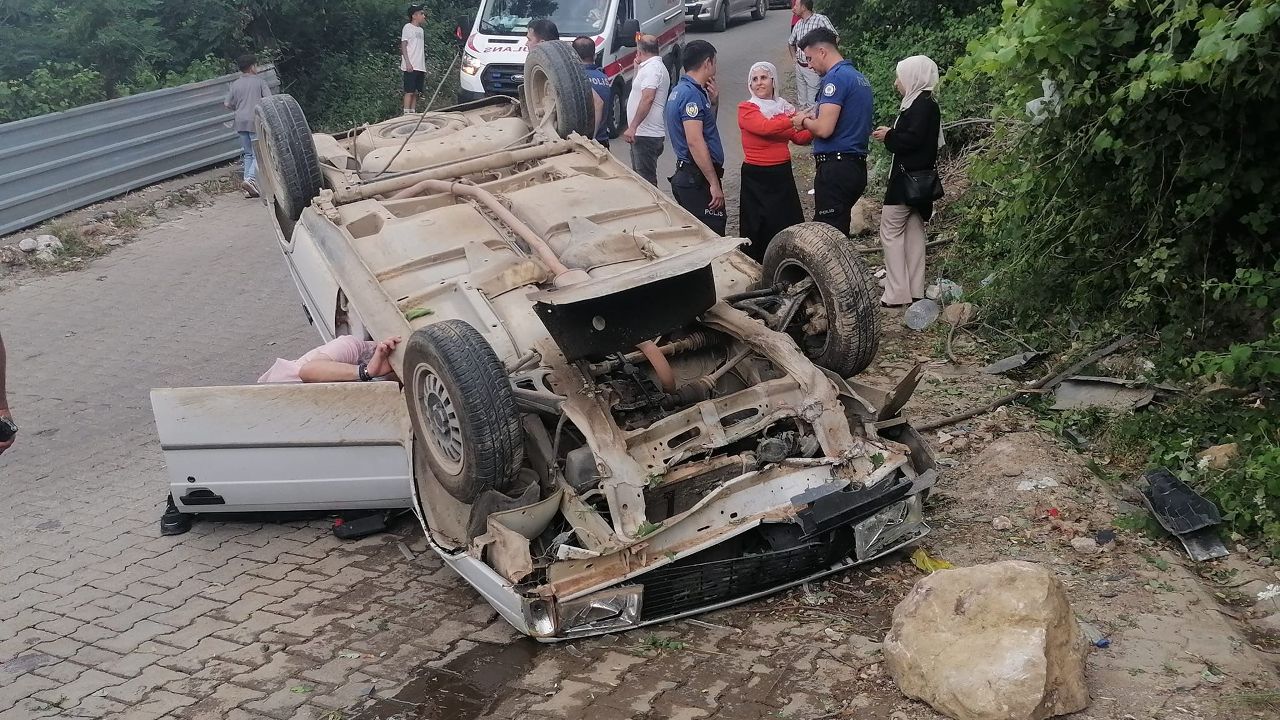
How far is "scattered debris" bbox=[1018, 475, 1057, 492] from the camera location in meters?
5.48

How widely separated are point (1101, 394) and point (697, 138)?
3.17 m

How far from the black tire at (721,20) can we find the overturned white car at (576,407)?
53.2 ft

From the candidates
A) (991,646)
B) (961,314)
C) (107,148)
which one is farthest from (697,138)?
(107,148)

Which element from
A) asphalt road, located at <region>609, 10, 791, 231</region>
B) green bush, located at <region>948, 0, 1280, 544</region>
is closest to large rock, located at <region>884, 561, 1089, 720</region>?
green bush, located at <region>948, 0, 1280, 544</region>

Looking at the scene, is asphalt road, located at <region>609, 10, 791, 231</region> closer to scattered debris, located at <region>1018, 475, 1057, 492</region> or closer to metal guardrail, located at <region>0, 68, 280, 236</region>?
metal guardrail, located at <region>0, 68, 280, 236</region>

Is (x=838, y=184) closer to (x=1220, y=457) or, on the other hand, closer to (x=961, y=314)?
(x=961, y=314)

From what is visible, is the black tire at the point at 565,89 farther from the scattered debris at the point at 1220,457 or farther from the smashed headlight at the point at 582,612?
the scattered debris at the point at 1220,457

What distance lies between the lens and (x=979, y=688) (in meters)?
3.85

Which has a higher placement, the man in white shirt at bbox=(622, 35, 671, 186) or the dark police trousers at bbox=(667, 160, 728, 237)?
the man in white shirt at bbox=(622, 35, 671, 186)

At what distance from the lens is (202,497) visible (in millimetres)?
5910

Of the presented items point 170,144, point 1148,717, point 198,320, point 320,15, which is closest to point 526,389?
point 1148,717

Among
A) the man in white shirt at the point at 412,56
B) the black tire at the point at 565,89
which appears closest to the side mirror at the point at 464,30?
the man in white shirt at the point at 412,56

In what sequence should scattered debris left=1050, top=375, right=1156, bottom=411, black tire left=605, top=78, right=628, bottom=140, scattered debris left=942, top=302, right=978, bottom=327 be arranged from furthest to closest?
black tire left=605, top=78, right=628, bottom=140, scattered debris left=942, top=302, right=978, bottom=327, scattered debris left=1050, top=375, right=1156, bottom=411

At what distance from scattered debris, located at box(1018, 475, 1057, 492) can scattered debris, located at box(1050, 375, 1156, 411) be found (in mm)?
786
